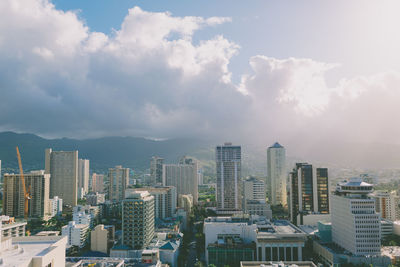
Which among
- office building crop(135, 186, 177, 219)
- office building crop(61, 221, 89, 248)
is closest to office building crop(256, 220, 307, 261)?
office building crop(61, 221, 89, 248)

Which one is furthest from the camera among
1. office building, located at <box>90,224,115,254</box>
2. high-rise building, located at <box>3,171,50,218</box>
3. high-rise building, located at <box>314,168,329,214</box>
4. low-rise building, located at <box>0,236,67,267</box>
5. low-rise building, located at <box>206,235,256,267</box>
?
high-rise building, located at <box>3,171,50,218</box>

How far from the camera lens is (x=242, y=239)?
24734 millimetres

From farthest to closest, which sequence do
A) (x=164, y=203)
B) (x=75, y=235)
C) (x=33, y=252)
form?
(x=164, y=203) < (x=75, y=235) < (x=33, y=252)

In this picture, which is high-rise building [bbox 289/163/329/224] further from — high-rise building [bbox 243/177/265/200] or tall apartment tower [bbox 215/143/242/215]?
high-rise building [bbox 243/177/265/200]

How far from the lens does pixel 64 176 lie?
4916 cm

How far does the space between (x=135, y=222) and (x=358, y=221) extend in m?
17.4

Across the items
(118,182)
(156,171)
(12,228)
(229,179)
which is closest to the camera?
(12,228)

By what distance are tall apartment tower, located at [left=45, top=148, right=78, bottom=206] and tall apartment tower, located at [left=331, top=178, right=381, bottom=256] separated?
1645 inches

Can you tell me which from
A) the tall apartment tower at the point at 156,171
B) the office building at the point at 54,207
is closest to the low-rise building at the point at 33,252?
the office building at the point at 54,207

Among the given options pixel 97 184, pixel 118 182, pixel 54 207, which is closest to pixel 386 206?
pixel 118 182

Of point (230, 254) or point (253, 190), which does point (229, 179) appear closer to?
point (253, 190)

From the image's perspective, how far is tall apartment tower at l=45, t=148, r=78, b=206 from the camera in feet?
159

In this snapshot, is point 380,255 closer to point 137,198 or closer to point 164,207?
point 137,198

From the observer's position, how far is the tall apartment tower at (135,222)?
23438 millimetres
